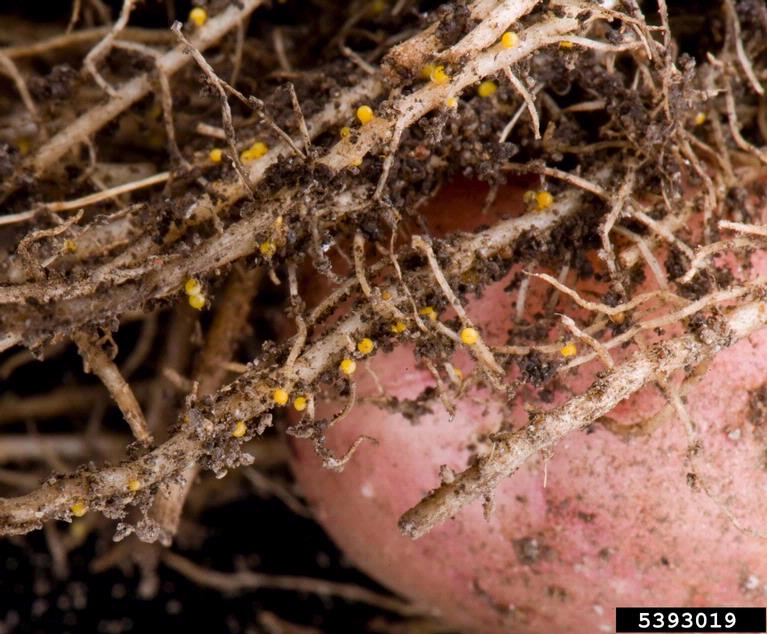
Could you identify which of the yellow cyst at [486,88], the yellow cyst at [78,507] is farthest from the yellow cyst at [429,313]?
the yellow cyst at [78,507]

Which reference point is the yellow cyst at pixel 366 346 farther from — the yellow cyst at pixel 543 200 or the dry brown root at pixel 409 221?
the yellow cyst at pixel 543 200

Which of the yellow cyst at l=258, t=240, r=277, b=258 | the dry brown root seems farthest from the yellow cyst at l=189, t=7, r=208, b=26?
the yellow cyst at l=258, t=240, r=277, b=258

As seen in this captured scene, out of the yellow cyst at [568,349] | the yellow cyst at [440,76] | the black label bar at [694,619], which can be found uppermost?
the yellow cyst at [440,76]

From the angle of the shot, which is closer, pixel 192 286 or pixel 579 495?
pixel 192 286

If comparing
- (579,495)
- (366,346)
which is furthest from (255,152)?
(579,495)

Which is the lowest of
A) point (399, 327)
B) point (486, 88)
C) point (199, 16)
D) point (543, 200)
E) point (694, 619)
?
point (694, 619)

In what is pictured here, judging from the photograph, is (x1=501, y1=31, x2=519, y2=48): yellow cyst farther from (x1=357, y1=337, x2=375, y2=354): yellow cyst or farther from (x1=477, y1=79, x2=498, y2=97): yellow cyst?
(x1=357, y1=337, x2=375, y2=354): yellow cyst

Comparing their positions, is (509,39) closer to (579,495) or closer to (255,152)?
(255,152)
